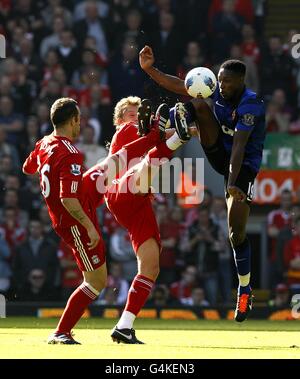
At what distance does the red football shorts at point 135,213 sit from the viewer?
995 centimetres

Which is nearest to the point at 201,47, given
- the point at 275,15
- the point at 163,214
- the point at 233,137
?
the point at 275,15

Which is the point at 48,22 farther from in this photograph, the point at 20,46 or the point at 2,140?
the point at 2,140

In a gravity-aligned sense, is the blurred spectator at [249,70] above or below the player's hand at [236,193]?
above

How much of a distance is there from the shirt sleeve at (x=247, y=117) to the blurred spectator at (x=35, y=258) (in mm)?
6420

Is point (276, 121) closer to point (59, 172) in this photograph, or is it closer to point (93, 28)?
point (93, 28)

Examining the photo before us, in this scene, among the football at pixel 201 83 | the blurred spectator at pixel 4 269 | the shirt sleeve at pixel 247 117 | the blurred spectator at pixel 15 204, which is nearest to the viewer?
the shirt sleeve at pixel 247 117

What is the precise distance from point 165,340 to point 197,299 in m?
5.54

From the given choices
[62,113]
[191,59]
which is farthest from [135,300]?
[191,59]

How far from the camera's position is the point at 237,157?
396 inches

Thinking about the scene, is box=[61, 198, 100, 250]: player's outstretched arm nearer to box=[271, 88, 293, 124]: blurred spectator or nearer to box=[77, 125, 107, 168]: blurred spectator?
box=[77, 125, 107, 168]: blurred spectator

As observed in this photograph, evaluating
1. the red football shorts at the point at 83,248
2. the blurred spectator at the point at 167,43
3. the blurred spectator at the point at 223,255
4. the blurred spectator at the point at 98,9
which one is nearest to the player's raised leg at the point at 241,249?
the red football shorts at the point at 83,248

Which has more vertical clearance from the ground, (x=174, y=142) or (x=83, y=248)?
(x=174, y=142)

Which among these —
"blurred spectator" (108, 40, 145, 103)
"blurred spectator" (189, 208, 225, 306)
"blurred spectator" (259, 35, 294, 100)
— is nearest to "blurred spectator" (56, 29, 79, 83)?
"blurred spectator" (108, 40, 145, 103)

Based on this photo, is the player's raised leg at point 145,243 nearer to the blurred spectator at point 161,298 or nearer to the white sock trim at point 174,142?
the white sock trim at point 174,142
